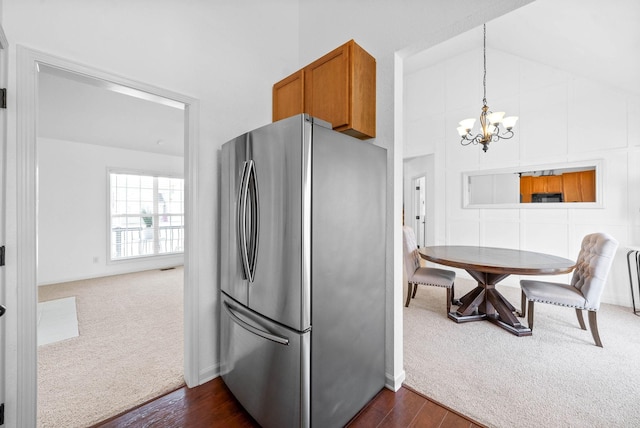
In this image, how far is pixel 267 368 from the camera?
147 cm

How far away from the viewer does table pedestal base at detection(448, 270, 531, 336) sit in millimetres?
2842

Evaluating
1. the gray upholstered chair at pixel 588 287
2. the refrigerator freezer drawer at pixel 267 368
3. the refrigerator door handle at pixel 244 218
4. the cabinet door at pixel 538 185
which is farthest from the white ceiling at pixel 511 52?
the gray upholstered chair at pixel 588 287

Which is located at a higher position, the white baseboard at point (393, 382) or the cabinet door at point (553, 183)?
the cabinet door at point (553, 183)

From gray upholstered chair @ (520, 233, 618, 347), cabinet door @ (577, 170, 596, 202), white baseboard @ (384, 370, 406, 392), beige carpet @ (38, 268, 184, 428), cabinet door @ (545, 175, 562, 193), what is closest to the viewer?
beige carpet @ (38, 268, 184, 428)

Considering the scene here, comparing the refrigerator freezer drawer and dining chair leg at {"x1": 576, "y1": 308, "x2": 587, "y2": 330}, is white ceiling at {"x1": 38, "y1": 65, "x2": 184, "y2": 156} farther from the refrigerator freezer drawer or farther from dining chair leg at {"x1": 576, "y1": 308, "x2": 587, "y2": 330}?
dining chair leg at {"x1": 576, "y1": 308, "x2": 587, "y2": 330}

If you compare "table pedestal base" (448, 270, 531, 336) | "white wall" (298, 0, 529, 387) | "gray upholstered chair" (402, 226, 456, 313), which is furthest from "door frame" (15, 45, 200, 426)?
"table pedestal base" (448, 270, 531, 336)

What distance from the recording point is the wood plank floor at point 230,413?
1575 mm

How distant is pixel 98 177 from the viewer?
513 cm

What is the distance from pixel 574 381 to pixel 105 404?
3.29m

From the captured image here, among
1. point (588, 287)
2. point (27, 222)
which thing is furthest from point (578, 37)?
point (27, 222)

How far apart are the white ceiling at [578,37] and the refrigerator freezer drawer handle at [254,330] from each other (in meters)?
3.37

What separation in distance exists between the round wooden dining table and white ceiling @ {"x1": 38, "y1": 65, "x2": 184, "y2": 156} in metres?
2.96

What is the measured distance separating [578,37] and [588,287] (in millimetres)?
2505

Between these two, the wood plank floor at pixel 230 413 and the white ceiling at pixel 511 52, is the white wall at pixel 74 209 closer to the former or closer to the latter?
the white ceiling at pixel 511 52
